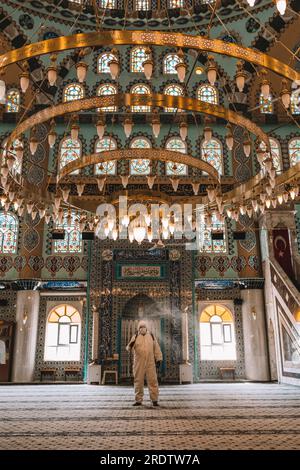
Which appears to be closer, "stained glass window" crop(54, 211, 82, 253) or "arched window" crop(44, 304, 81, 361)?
"arched window" crop(44, 304, 81, 361)

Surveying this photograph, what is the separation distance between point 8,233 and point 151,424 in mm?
8168

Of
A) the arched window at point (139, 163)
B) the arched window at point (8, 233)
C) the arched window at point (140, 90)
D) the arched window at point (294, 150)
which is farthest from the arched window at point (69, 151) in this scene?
the arched window at point (294, 150)

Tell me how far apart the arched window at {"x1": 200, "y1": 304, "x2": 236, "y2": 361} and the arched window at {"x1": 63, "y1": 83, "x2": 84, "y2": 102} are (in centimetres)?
694

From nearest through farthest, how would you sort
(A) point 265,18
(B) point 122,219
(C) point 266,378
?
(B) point 122,219 < (C) point 266,378 < (A) point 265,18

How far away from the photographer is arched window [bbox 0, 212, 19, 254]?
10.9 meters

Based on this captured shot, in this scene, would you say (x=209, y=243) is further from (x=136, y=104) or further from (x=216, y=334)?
(x=136, y=104)

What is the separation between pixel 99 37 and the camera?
11.4ft

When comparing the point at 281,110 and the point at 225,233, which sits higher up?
the point at 281,110

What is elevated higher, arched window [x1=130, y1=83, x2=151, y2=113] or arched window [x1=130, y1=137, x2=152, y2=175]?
arched window [x1=130, y1=83, x2=151, y2=113]

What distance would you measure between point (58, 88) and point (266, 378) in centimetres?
948

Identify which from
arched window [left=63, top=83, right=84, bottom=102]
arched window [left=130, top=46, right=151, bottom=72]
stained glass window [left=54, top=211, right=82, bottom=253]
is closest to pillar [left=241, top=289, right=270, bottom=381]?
stained glass window [left=54, top=211, right=82, bottom=253]

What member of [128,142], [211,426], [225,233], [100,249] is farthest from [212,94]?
[211,426]

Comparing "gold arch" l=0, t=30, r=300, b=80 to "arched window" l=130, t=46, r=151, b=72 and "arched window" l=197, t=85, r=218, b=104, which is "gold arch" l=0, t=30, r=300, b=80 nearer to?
"arched window" l=197, t=85, r=218, b=104
